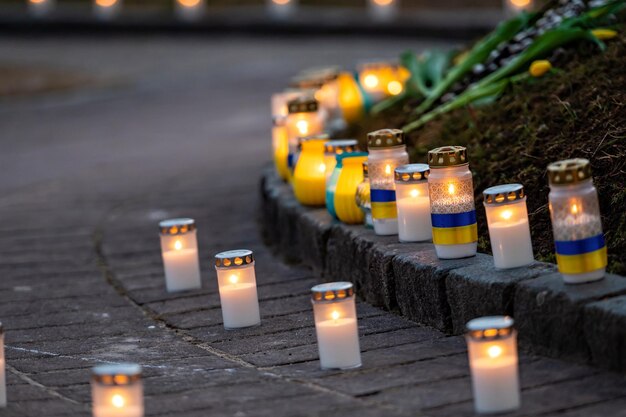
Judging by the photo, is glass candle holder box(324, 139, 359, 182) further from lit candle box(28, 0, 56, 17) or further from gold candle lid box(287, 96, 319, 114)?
lit candle box(28, 0, 56, 17)

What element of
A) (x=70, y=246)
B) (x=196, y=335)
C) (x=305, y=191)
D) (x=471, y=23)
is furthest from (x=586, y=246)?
(x=471, y=23)

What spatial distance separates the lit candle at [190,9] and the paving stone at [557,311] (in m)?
15.7

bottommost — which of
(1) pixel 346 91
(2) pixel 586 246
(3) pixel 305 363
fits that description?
(3) pixel 305 363

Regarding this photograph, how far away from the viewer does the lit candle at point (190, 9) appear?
19.6 meters

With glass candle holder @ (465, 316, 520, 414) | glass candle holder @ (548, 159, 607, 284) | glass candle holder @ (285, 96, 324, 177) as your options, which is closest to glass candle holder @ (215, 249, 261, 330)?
glass candle holder @ (548, 159, 607, 284)

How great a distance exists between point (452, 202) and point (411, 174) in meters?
0.33

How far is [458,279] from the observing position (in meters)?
4.41

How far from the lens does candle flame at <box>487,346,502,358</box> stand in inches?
142

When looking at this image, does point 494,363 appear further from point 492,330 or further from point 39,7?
point 39,7

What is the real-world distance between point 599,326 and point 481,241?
1195 millimetres

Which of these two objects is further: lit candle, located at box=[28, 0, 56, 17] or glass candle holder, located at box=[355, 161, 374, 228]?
lit candle, located at box=[28, 0, 56, 17]

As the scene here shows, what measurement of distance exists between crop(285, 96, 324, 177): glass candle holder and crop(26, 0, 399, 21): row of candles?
11.2 meters

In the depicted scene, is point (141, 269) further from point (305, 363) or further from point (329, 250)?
point (305, 363)

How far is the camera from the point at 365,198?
5.29 metres
